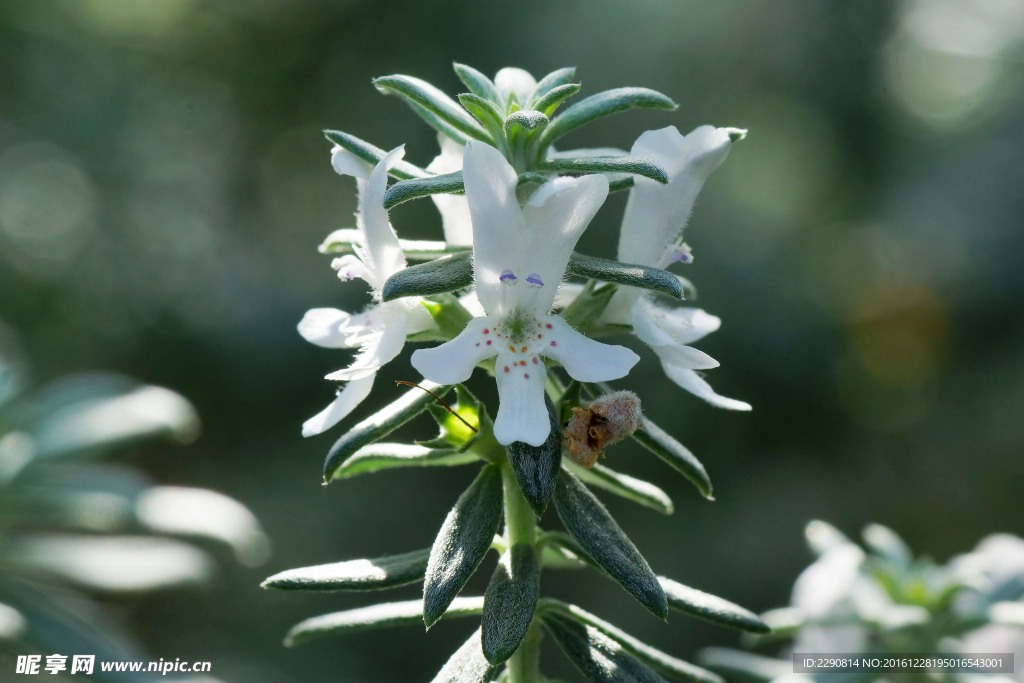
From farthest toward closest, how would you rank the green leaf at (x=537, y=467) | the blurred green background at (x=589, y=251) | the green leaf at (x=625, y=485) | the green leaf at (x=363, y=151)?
1. the blurred green background at (x=589, y=251)
2. the green leaf at (x=625, y=485)
3. the green leaf at (x=363, y=151)
4. the green leaf at (x=537, y=467)

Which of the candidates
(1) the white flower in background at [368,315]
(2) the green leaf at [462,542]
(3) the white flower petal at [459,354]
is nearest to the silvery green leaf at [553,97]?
(1) the white flower in background at [368,315]

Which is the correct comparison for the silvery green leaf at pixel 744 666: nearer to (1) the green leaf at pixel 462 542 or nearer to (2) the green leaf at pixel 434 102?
(1) the green leaf at pixel 462 542

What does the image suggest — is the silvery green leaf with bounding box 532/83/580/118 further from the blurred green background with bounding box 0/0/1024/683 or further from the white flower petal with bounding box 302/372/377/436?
the blurred green background with bounding box 0/0/1024/683

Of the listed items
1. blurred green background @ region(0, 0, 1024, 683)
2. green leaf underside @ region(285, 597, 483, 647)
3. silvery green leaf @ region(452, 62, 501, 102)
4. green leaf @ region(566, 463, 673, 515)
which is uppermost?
blurred green background @ region(0, 0, 1024, 683)

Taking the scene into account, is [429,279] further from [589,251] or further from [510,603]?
[589,251]

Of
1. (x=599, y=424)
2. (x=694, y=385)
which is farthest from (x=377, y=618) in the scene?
(x=694, y=385)

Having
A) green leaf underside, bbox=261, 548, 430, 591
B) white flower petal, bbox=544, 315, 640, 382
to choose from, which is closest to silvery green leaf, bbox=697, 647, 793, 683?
green leaf underside, bbox=261, 548, 430, 591

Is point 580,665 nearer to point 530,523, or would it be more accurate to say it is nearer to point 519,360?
point 530,523
